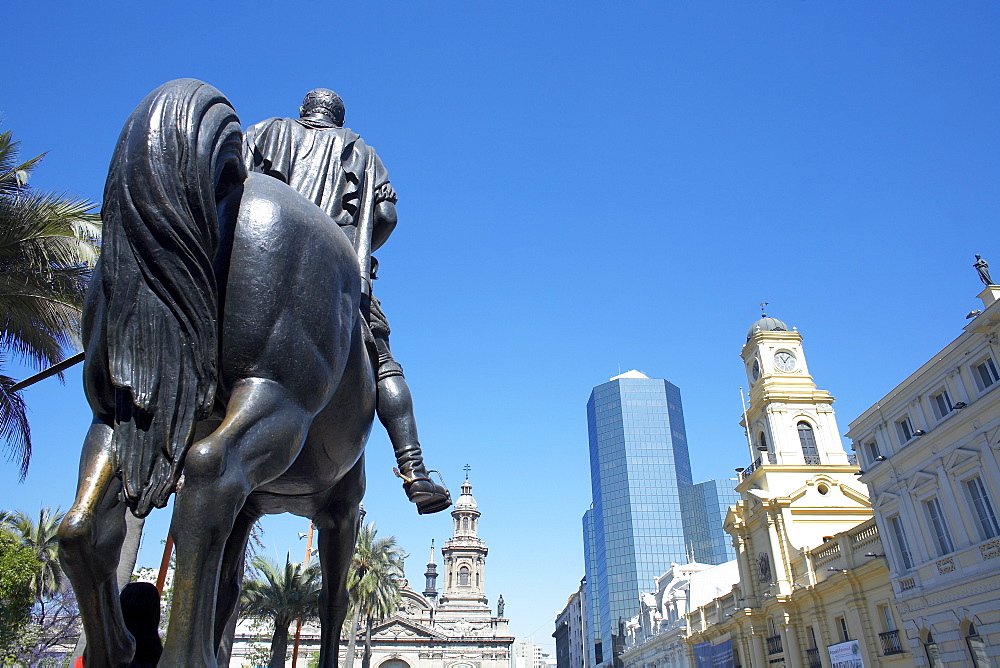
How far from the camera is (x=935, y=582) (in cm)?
2139

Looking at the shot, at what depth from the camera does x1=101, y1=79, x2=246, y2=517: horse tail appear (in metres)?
1.88

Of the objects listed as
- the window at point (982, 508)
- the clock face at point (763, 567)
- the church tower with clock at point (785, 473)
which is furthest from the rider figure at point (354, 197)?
the clock face at point (763, 567)

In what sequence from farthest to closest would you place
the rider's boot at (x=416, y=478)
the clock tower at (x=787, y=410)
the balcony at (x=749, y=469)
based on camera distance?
1. the balcony at (x=749, y=469)
2. the clock tower at (x=787, y=410)
3. the rider's boot at (x=416, y=478)

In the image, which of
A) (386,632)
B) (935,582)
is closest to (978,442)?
(935,582)

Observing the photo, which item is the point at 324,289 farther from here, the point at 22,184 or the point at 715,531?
the point at 715,531

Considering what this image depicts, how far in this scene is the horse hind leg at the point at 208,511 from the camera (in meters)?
1.77

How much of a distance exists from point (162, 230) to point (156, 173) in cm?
18

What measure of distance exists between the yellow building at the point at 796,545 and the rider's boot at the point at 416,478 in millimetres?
27223

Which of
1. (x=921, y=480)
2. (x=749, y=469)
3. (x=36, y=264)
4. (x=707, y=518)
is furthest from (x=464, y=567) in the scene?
(x=36, y=264)

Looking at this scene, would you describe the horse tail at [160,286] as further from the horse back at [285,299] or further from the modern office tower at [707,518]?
the modern office tower at [707,518]

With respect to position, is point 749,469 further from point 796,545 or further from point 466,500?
point 466,500

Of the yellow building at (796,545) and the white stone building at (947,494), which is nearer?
the white stone building at (947,494)

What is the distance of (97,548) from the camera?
193 cm

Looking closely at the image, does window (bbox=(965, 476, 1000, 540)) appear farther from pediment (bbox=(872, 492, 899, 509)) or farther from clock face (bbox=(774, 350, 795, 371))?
clock face (bbox=(774, 350, 795, 371))
